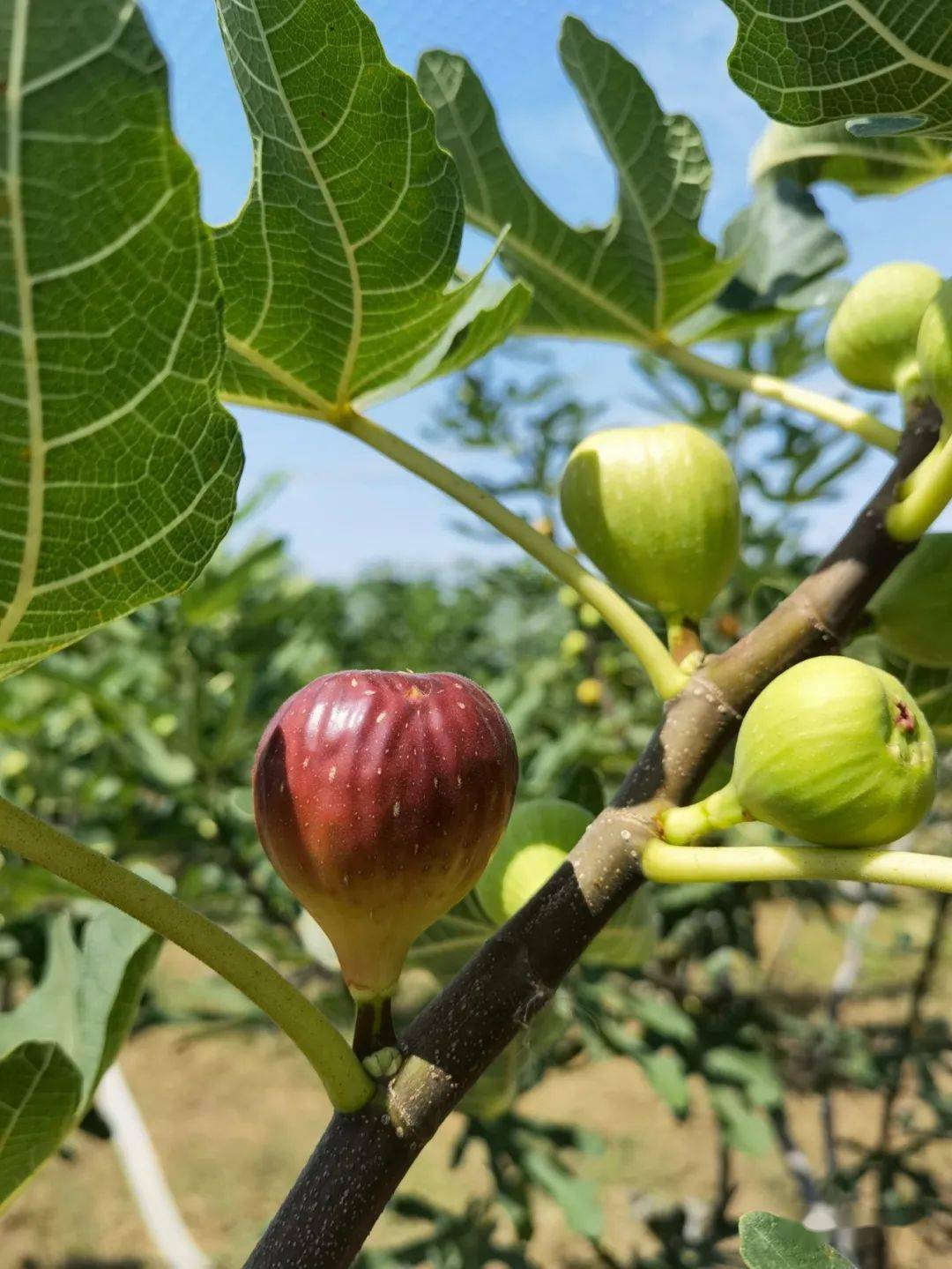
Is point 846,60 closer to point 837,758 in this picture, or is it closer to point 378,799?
point 837,758

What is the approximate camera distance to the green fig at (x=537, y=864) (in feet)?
3.13

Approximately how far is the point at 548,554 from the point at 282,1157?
5775 mm

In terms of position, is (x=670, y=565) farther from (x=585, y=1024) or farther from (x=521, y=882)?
(x=585, y=1024)

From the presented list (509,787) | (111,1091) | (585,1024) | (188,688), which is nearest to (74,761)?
(188,688)

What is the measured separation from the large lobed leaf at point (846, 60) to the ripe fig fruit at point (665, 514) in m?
0.26

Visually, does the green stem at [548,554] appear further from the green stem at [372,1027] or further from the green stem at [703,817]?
the green stem at [372,1027]

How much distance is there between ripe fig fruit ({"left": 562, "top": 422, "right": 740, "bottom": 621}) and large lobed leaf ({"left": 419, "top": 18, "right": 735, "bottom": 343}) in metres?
0.36

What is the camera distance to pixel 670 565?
907 mm

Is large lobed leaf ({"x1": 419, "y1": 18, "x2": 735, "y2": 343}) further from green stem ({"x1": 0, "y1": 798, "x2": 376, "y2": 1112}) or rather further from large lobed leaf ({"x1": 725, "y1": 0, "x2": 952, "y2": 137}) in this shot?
green stem ({"x1": 0, "y1": 798, "x2": 376, "y2": 1112})

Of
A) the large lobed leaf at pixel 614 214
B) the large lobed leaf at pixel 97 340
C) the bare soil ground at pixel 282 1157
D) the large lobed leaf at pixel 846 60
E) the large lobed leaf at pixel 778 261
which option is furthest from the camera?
the bare soil ground at pixel 282 1157

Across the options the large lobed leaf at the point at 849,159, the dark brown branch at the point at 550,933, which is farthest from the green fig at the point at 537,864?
the large lobed leaf at the point at 849,159

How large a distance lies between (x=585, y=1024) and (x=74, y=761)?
1769 mm

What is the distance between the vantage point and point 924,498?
0.80 metres

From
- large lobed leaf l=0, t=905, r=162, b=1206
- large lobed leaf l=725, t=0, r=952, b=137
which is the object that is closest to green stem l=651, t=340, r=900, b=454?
large lobed leaf l=725, t=0, r=952, b=137
